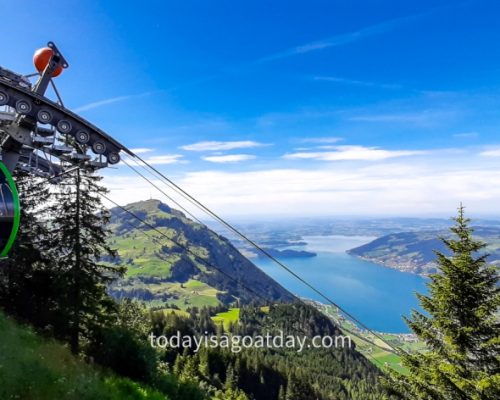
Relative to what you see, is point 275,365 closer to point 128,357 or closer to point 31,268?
point 31,268

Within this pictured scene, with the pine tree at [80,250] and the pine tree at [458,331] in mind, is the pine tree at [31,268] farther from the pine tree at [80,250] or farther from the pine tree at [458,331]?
the pine tree at [458,331]

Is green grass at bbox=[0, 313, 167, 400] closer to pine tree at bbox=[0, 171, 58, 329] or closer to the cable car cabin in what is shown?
the cable car cabin

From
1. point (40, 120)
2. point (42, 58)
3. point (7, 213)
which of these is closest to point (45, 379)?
point (7, 213)

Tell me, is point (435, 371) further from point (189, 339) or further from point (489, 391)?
point (189, 339)

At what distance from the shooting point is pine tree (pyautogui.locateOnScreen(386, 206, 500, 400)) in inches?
525

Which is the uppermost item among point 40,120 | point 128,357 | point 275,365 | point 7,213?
point 40,120

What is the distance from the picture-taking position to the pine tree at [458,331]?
13.3m

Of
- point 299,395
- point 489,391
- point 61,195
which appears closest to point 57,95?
point 61,195

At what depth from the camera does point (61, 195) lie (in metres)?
20.3

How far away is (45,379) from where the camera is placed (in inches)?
362

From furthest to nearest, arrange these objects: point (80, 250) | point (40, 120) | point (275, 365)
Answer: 1. point (275, 365)
2. point (80, 250)
3. point (40, 120)

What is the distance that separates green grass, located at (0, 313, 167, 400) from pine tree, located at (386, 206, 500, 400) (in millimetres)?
10378

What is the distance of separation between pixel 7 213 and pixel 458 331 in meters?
16.0

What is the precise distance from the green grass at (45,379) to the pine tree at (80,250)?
7086 mm
